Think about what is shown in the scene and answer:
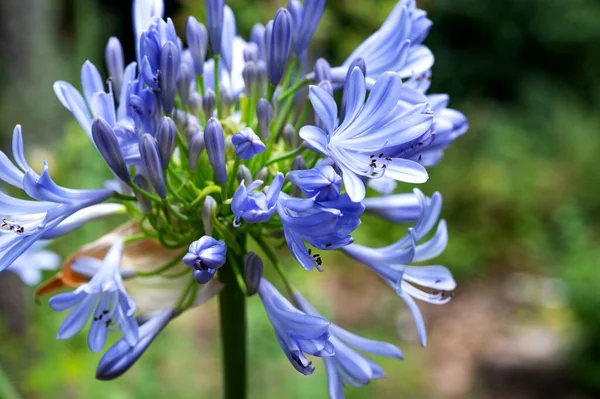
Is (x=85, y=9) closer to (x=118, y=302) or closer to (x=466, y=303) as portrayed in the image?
(x=118, y=302)

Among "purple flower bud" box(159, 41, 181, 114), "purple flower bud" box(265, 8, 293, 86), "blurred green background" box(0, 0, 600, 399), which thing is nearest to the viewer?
"purple flower bud" box(159, 41, 181, 114)

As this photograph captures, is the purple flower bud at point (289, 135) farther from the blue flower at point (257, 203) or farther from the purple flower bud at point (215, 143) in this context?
the blue flower at point (257, 203)

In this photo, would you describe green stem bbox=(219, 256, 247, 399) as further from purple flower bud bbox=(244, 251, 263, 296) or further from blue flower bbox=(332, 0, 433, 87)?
blue flower bbox=(332, 0, 433, 87)

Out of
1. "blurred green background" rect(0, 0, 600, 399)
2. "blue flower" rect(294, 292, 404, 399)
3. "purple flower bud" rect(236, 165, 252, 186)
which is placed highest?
"purple flower bud" rect(236, 165, 252, 186)

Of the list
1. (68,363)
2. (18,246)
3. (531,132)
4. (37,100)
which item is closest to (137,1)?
(18,246)

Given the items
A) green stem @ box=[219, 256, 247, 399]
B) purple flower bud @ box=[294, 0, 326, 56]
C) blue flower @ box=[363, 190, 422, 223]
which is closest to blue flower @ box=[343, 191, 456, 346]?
blue flower @ box=[363, 190, 422, 223]

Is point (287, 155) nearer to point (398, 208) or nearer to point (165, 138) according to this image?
point (165, 138)

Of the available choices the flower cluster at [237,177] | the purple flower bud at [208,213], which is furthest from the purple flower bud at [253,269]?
the purple flower bud at [208,213]

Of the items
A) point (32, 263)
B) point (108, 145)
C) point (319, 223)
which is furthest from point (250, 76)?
point (32, 263)
